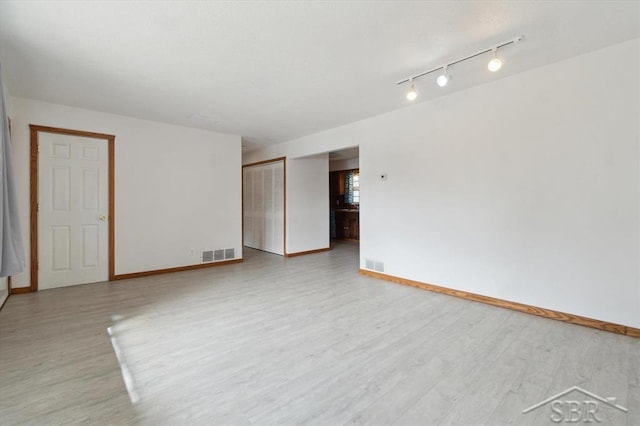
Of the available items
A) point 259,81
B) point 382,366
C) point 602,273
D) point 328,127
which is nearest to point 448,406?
point 382,366

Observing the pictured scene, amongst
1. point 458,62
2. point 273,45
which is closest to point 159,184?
Answer: point 273,45

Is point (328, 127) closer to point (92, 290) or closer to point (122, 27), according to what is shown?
point (122, 27)

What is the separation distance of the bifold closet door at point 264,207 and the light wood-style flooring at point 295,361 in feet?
10.5

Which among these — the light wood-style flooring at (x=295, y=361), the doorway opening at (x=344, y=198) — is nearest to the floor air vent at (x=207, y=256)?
the light wood-style flooring at (x=295, y=361)

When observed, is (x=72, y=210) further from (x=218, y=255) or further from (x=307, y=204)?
(x=307, y=204)

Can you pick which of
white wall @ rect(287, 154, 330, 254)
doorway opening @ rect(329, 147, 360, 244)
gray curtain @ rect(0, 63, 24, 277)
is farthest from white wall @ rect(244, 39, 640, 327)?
doorway opening @ rect(329, 147, 360, 244)

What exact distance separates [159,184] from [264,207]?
8.67 ft

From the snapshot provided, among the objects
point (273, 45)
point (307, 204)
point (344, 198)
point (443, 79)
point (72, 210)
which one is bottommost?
point (72, 210)

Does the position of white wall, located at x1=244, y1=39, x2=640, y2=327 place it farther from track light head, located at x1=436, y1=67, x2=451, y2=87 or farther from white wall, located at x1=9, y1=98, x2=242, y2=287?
white wall, located at x1=9, y1=98, x2=242, y2=287

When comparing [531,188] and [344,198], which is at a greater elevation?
[344,198]

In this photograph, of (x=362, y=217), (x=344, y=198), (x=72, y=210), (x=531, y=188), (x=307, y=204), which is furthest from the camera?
(x=344, y=198)

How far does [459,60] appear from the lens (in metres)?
2.78

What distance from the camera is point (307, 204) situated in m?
6.62

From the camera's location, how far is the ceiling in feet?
6.71
